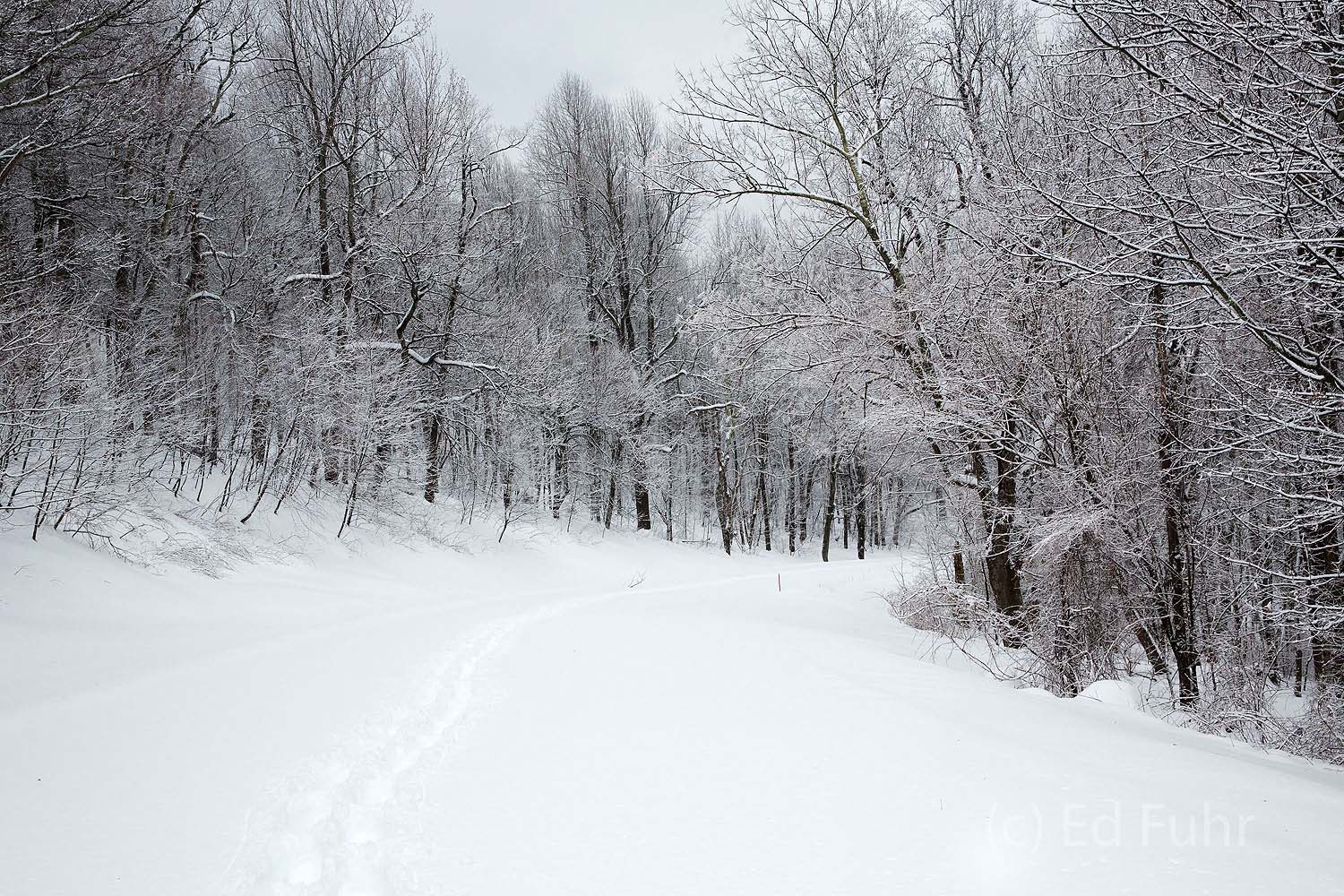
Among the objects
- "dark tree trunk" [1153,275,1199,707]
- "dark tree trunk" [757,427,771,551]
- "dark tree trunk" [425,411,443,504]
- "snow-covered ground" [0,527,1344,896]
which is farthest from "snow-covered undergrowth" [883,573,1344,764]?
"dark tree trunk" [757,427,771,551]

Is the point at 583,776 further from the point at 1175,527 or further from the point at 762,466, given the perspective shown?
the point at 762,466

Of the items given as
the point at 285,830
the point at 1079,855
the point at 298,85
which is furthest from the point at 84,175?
the point at 1079,855

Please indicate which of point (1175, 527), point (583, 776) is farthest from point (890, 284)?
point (583, 776)

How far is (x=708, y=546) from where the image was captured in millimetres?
29797

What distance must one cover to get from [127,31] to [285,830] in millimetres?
12561

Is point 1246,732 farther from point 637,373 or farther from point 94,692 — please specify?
point 637,373

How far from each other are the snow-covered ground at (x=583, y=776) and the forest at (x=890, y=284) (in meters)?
2.27

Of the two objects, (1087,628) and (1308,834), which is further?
(1087,628)

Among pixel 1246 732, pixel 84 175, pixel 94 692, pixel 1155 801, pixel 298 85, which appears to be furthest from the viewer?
pixel 298 85

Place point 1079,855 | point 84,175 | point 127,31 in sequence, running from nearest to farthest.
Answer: point 1079,855 < point 127,31 < point 84,175

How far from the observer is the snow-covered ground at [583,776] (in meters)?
2.92

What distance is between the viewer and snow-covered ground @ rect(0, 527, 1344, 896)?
2922 mm

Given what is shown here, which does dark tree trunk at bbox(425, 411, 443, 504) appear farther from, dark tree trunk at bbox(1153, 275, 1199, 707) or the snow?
dark tree trunk at bbox(1153, 275, 1199, 707)

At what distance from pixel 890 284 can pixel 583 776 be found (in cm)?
834
